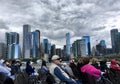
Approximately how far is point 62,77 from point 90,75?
56.6 inches

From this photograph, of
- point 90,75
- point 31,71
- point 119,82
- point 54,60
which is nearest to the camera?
point 54,60

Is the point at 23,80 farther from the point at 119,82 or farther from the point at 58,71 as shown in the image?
the point at 119,82

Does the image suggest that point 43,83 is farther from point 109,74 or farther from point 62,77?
point 109,74

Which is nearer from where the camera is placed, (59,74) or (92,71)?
(59,74)

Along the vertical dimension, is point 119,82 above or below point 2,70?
below

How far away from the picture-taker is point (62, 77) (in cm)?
707

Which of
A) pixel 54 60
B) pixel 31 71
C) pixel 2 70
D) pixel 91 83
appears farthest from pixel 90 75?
pixel 31 71

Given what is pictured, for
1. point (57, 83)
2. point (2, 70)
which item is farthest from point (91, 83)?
point (2, 70)

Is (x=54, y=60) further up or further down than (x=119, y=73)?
further up

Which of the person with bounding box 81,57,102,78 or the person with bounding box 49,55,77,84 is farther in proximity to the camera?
the person with bounding box 81,57,102,78

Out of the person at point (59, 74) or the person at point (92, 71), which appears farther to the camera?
the person at point (92, 71)

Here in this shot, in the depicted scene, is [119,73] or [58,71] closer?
[58,71]

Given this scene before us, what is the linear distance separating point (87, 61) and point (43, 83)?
6.06ft

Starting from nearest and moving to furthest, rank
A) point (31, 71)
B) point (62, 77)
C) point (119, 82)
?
point (62, 77)
point (119, 82)
point (31, 71)
